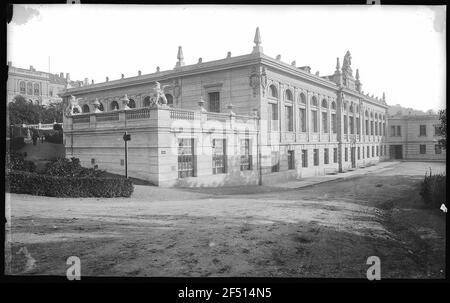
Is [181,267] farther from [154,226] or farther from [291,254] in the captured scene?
[291,254]

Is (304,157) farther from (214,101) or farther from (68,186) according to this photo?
(68,186)

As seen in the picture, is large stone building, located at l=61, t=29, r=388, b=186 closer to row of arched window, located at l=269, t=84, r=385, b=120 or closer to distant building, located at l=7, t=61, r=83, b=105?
row of arched window, located at l=269, t=84, r=385, b=120

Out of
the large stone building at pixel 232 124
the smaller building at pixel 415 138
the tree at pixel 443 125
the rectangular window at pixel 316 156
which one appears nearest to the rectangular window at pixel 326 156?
the large stone building at pixel 232 124

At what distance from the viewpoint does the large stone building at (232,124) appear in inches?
345

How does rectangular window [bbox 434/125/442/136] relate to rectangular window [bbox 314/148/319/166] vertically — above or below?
above

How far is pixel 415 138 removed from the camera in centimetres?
1039

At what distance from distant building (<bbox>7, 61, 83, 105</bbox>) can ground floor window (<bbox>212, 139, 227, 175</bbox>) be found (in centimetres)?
545

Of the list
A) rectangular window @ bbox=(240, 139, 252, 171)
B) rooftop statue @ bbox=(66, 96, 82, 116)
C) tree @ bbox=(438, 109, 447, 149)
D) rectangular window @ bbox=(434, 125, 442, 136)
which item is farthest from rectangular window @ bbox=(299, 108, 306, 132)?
rooftop statue @ bbox=(66, 96, 82, 116)

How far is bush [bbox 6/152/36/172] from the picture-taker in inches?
253

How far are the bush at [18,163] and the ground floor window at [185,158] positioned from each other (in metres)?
3.88

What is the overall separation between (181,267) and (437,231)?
17.9 feet

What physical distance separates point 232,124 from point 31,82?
7318 millimetres

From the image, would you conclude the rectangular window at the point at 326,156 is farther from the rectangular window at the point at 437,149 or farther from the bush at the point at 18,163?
the bush at the point at 18,163
